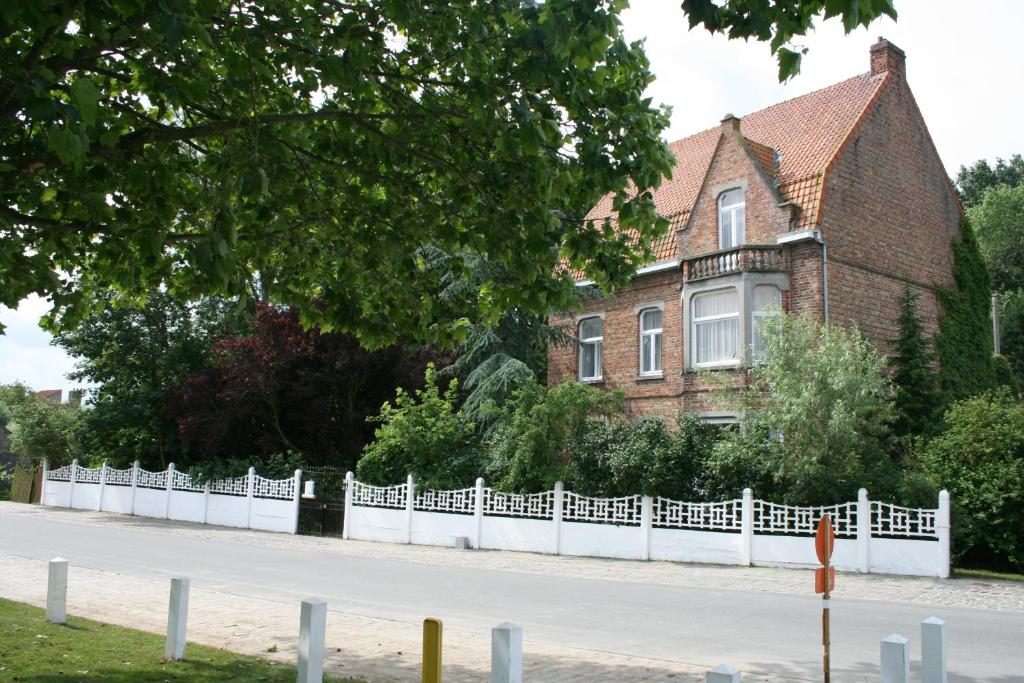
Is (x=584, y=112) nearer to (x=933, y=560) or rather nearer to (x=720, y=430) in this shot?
(x=933, y=560)

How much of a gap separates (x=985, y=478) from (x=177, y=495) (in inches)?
985

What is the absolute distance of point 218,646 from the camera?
29.5 feet

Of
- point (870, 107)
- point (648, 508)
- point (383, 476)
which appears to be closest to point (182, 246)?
point (648, 508)

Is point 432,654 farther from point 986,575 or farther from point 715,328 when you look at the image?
point 715,328

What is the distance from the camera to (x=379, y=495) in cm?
2444

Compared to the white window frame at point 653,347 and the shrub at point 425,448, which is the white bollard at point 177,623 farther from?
the white window frame at point 653,347

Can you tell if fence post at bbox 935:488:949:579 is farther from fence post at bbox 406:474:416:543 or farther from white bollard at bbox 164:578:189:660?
white bollard at bbox 164:578:189:660

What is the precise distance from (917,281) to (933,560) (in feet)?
39.5

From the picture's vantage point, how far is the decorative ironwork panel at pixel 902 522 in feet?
52.9

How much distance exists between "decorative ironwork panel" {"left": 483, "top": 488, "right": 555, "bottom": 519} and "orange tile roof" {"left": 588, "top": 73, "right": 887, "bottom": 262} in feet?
27.4

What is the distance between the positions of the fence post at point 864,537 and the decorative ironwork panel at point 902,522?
0.17 m

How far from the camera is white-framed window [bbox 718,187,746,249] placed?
989 inches

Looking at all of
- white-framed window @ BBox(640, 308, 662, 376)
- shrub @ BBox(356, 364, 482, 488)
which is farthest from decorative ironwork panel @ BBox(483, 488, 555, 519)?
white-framed window @ BBox(640, 308, 662, 376)

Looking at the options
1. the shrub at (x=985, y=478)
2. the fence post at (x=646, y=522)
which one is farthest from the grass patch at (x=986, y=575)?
the fence post at (x=646, y=522)
